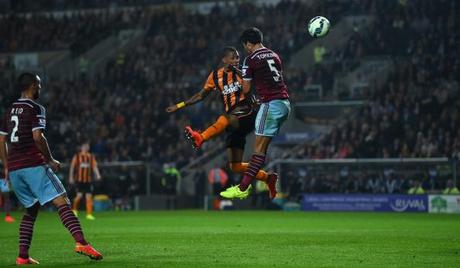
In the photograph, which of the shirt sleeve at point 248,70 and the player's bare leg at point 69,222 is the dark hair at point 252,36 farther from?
the player's bare leg at point 69,222

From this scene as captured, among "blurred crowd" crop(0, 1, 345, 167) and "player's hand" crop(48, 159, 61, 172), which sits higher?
"blurred crowd" crop(0, 1, 345, 167)

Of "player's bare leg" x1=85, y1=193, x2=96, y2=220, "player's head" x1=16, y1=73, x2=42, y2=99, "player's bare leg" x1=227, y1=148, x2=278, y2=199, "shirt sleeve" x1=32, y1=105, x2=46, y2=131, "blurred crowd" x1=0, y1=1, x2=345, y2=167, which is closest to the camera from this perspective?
"shirt sleeve" x1=32, y1=105, x2=46, y2=131

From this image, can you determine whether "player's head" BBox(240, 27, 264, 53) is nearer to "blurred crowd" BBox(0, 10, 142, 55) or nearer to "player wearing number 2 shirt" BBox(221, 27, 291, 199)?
"player wearing number 2 shirt" BBox(221, 27, 291, 199)

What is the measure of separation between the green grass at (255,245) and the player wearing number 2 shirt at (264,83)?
5.14ft

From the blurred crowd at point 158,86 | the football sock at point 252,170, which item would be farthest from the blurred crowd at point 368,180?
the football sock at point 252,170

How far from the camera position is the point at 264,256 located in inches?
515

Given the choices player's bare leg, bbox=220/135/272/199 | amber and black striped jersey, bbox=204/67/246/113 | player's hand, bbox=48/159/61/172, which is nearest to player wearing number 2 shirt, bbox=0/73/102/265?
player's hand, bbox=48/159/61/172

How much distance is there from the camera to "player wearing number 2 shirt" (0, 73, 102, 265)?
12266mm

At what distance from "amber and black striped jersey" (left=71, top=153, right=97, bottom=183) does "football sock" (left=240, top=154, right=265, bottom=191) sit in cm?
1482

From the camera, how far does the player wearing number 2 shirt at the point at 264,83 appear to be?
47.8ft

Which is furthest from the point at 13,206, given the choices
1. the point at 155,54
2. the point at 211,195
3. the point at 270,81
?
the point at 270,81

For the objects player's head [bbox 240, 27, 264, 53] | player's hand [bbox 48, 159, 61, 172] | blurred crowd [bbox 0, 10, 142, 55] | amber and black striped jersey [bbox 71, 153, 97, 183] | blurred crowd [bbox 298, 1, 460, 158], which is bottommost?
player's hand [bbox 48, 159, 61, 172]

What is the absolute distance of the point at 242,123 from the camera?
Result: 53.1 ft

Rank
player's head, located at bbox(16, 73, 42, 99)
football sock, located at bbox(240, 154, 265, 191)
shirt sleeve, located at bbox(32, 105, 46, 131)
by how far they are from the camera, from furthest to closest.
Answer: football sock, located at bbox(240, 154, 265, 191), player's head, located at bbox(16, 73, 42, 99), shirt sleeve, located at bbox(32, 105, 46, 131)
